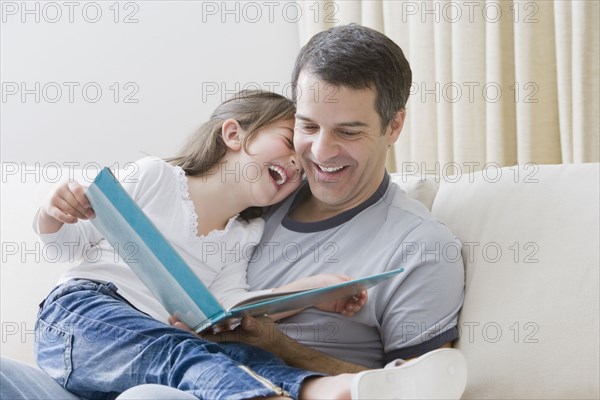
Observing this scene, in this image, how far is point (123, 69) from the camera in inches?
114

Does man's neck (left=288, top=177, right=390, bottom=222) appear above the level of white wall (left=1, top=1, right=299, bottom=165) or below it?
below

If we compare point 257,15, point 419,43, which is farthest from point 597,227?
point 257,15

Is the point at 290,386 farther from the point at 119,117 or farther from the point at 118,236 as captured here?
the point at 119,117

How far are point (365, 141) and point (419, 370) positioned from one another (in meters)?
0.56

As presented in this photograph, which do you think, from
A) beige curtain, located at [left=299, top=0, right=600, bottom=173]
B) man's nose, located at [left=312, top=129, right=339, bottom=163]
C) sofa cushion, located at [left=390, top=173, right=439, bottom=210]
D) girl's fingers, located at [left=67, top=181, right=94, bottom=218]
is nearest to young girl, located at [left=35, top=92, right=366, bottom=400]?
girl's fingers, located at [left=67, top=181, right=94, bottom=218]

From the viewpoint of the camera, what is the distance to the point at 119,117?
2.92m

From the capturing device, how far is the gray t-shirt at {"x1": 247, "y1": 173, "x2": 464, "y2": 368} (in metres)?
1.55

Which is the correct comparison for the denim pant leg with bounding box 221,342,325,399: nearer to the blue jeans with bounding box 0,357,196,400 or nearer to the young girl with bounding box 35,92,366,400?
the young girl with bounding box 35,92,366,400

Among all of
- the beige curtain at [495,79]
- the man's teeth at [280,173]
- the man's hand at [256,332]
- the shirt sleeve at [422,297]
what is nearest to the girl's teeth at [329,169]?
the man's teeth at [280,173]

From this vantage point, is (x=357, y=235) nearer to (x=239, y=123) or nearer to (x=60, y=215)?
(x=239, y=123)

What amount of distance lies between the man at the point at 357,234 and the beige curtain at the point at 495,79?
727mm

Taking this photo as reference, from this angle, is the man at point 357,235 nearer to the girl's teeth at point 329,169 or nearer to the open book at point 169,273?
the girl's teeth at point 329,169

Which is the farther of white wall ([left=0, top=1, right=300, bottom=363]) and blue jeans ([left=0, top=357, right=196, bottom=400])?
white wall ([left=0, top=1, right=300, bottom=363])

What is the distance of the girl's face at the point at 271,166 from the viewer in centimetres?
175
